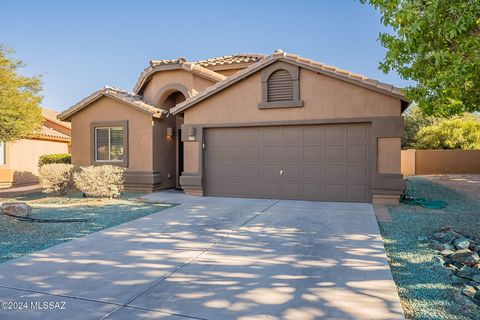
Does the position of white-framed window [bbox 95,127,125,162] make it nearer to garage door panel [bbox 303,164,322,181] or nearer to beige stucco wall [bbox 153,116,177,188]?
beige stucco wall [bbox 153,116,177,188]

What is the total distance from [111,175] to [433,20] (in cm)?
1014

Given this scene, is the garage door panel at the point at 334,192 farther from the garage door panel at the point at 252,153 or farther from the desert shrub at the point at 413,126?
the desert shrub at the point at 413,126

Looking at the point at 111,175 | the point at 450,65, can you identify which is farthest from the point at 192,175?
the point at 450,65

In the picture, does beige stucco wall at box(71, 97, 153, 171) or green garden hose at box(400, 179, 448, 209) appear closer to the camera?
green garden hose at box(400, 179, 448, 209)

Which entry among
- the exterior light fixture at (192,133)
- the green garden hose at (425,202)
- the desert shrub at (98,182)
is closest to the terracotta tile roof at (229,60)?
the exterior light fixture at (192,133)

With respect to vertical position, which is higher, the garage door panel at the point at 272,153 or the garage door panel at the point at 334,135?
the garage door panel at the point at 334,135

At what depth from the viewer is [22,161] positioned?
20344mm

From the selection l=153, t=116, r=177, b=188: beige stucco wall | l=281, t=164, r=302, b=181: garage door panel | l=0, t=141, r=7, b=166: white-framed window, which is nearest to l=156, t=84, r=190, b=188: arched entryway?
l=153, t=116, r=177, b=188: beige stucco wall

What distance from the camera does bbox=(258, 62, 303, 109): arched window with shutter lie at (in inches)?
444

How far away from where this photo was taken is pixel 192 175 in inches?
495

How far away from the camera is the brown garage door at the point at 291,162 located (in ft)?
35.4

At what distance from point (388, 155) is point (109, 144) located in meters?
10.9

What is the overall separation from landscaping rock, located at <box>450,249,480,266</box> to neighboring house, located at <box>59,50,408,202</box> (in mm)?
5205

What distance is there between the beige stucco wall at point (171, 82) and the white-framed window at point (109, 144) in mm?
2043
